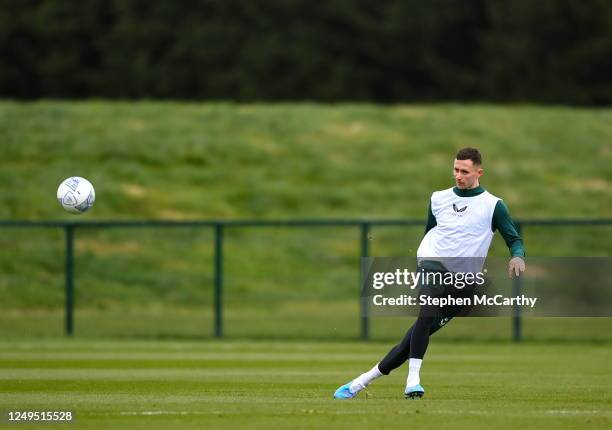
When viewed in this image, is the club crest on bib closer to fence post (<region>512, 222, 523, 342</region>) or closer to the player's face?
the player's face

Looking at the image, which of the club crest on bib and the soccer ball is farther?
the soccer ball

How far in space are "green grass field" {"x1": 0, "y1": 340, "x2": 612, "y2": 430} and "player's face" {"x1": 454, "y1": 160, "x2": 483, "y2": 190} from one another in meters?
1.97

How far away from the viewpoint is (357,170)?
39.8 meters

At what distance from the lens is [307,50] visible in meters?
62.7

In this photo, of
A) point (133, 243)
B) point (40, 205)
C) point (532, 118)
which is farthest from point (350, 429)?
point (532, 118)

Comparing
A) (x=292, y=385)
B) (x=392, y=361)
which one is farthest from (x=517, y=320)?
(x=392, y=361)

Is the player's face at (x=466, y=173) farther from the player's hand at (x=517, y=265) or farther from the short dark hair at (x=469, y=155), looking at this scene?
the player's hand at (x=517, y=265)

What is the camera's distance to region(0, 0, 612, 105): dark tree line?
61.8 meters

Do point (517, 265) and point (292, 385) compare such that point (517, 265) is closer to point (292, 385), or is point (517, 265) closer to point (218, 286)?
point (292, 385)

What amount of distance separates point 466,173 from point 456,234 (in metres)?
0.55

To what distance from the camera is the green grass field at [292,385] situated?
10.3m

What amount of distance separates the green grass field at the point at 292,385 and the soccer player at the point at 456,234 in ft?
1.47

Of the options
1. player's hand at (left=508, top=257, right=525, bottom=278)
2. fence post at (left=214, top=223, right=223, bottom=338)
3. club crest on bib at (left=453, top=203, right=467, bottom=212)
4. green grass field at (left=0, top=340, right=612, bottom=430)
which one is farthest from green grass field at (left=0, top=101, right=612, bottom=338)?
player's hand at (left=508, top=257, right=525, bottom=278)

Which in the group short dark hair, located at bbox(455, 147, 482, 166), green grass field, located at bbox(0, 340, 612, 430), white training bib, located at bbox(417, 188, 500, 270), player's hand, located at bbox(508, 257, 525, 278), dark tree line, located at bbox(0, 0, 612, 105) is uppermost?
dark tree line, located at bbox(0, 0, 612, 105)
